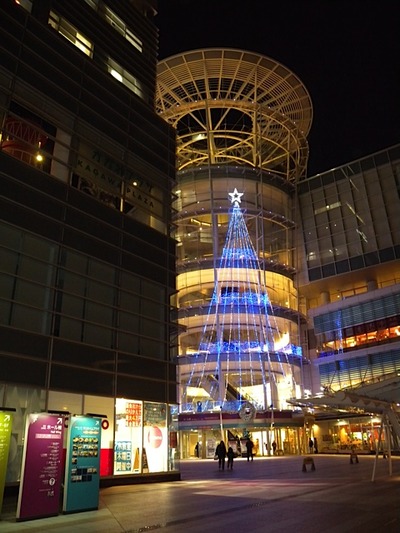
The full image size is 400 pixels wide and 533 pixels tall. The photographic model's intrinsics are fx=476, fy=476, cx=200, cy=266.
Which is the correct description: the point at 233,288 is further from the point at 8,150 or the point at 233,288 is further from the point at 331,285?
the point at 8,150

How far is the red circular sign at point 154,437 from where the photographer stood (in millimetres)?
21141

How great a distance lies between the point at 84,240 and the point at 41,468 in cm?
1074

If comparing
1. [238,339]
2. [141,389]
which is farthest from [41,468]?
[238,339]

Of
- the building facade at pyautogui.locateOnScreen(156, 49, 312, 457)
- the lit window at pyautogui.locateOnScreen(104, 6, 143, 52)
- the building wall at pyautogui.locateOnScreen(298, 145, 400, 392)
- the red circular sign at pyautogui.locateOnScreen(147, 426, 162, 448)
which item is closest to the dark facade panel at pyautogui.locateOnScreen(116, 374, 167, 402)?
the red circular sign at pyautogui.locateOnScreen(147, 426, 162, 448)

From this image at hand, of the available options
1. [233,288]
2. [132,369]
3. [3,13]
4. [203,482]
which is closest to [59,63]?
[3,13]

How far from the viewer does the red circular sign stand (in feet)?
69.4

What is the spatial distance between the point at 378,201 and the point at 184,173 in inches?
926

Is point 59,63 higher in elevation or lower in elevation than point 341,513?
higher

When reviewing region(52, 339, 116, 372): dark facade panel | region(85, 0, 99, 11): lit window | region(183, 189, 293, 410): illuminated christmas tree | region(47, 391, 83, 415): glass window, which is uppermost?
region(85, 0, 99, 11): lit window

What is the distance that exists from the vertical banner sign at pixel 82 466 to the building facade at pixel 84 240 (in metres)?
4.63

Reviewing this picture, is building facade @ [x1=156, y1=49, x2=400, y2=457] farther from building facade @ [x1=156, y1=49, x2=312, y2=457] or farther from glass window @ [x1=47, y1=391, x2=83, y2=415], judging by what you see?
glass window @ [x1=47, y1=391, x2=83, y2=415]

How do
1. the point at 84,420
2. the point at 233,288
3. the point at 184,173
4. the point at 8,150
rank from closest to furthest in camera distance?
1. the point at 84,420
2. the point at 8,150
3. the point at 233,288
4. the point at 184,173

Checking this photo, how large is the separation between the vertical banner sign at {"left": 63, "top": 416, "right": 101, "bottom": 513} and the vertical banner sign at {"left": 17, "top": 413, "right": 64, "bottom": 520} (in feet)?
1.13

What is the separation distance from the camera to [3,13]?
1947cm
